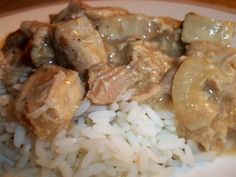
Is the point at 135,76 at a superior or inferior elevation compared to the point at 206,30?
inferior

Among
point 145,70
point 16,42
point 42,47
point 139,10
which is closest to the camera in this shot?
point 145,70

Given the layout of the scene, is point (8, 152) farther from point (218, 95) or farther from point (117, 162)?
point (218, 95)

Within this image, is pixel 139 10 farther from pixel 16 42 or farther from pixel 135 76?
pixel 135 76

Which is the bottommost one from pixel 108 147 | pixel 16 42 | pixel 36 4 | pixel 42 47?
pixel 108 147

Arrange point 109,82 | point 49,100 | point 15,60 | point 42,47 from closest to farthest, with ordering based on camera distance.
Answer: point 49,100 < point 109,82 < point 42,47 < point 15,60

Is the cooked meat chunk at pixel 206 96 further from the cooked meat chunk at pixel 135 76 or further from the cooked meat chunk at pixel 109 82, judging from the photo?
the cooked meat chunk at pixel 109 82

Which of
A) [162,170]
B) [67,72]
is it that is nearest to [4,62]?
[67,72]

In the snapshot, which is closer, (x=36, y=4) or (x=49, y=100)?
(x=49, y=100)

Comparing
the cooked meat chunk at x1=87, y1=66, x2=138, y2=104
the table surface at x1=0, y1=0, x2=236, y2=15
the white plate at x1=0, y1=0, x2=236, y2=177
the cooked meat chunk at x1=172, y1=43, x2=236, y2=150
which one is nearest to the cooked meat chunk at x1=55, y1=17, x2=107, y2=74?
the cooked meat chunk at x1=87, y1=66, x2=138, y2=104

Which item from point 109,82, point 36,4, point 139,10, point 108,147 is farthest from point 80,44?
point 36,4
